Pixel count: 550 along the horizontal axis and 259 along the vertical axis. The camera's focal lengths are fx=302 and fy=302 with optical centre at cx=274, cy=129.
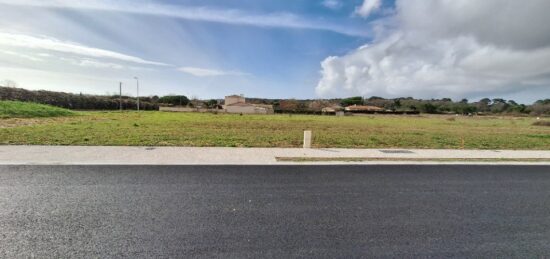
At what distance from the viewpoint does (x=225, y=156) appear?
30.3 ft

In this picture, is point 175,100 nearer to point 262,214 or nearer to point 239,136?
point 239,136

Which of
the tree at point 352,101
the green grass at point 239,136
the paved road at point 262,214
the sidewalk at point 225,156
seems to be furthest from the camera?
the tree at point 352,101

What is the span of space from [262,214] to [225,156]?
197 inches

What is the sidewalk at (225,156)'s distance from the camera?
802 cm

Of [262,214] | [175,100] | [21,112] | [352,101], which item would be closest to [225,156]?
[262,214]

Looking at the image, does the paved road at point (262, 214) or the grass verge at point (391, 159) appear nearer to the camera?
the paved road at point (262, 214)

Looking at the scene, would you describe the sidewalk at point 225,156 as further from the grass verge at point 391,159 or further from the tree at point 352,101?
the tree at point 352,101

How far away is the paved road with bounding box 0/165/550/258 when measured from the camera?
3422 millimetres

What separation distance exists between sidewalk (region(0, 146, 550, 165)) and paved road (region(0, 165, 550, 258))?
1.01 m

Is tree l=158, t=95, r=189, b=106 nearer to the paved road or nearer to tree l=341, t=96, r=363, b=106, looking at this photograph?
tree l=341, t=96, r=363, b=106

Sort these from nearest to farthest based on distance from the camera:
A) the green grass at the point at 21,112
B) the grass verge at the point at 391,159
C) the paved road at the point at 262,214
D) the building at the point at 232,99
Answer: the paved road at the point at 262,214
the grass verge at the point at 391,159
the green grass at the point at 21,112
the building at the point at 232,99

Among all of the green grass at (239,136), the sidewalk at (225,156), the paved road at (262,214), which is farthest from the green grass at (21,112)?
the paved road at (262,214)

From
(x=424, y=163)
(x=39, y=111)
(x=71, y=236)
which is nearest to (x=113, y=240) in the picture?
(x=71, y=236)

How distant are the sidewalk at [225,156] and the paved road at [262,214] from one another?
1.01 m
